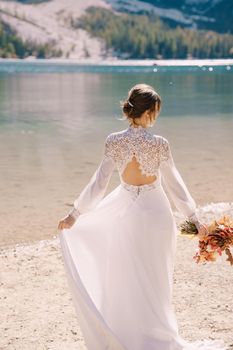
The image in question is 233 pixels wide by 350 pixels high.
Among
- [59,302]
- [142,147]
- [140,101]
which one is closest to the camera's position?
[140,101]

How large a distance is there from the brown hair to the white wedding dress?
0.58ft

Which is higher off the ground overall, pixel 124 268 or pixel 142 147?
pixel 142 147

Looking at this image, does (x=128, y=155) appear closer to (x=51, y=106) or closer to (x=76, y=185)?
(x=76, y=185)

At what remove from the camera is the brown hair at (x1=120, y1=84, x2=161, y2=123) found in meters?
4.85

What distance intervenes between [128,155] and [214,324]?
2554 mm

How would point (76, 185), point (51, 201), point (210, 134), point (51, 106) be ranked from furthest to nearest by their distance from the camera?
1. point (51, 106)
2. point (210, 134)
3. point (76, 185)
4. point (51, 201)

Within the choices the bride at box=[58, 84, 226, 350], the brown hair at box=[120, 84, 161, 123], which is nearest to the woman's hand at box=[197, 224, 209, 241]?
the bride at box=[58, 84, 226, 350]

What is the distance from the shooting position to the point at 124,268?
5141 mm

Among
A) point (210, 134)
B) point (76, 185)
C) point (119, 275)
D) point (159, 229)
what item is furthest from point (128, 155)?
point (210, 134)

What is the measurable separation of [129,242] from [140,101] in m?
1.21

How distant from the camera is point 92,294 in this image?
17.1 feet

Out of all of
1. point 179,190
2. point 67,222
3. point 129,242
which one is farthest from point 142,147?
point 67,222

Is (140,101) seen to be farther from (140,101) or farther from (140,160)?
(140,160)

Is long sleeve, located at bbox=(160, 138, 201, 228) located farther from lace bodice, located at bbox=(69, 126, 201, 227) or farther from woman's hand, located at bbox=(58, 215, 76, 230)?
woman's hand, located at bbox=(58, 215, 76, 230)
